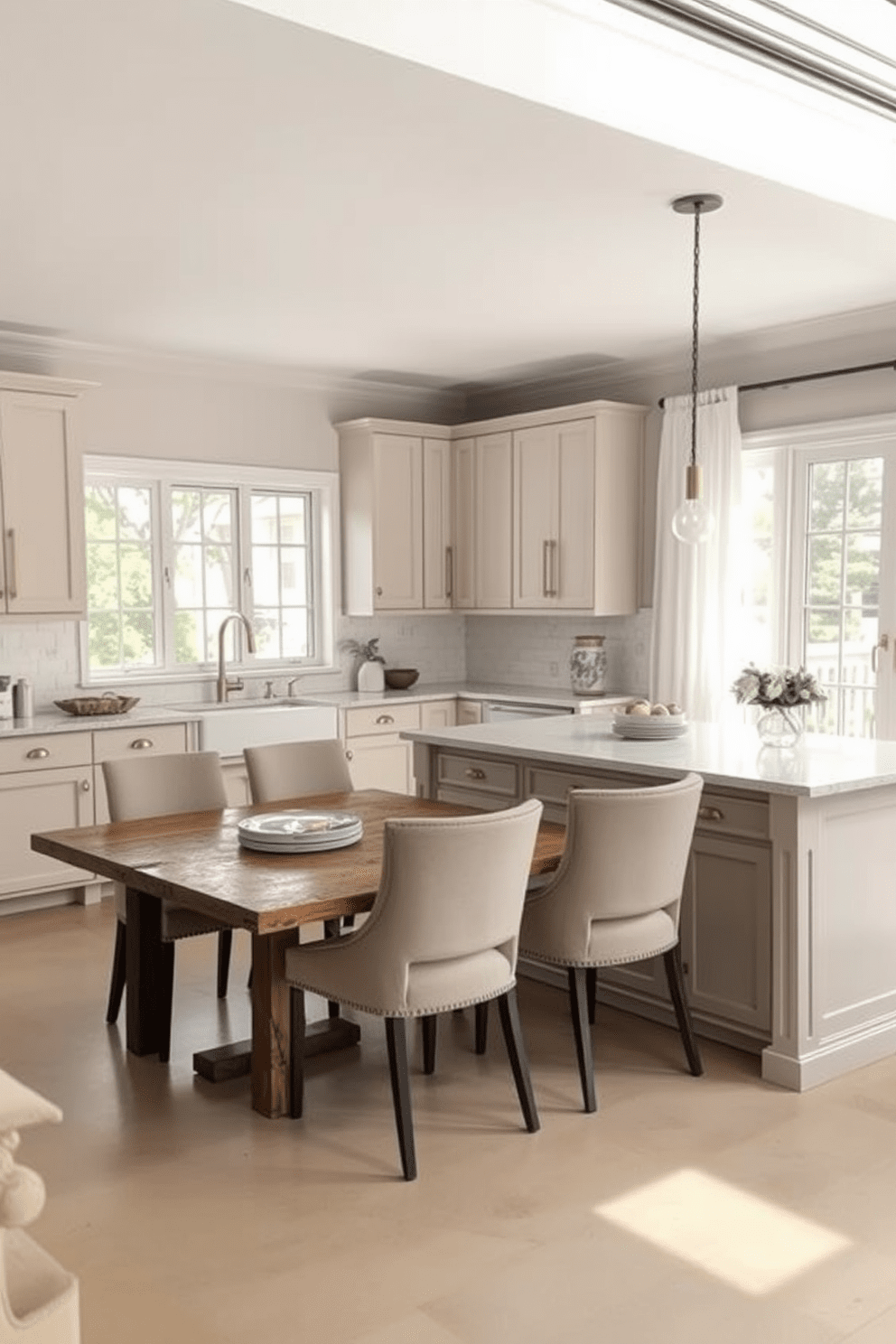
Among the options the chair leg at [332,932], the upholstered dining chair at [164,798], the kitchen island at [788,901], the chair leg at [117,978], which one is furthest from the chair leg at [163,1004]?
the kitchen island at [788,901]

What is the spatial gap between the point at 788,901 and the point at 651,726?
1005mm

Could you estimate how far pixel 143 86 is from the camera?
2967 mm

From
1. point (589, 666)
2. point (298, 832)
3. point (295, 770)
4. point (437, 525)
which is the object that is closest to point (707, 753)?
point (298, 832)

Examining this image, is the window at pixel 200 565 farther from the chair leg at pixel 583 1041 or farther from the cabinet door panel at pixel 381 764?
the chair leg at pixel 583 1041

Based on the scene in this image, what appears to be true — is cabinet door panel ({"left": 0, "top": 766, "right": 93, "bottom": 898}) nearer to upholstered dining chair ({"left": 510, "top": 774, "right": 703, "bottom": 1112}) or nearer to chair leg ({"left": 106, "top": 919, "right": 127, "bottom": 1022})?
chair leg ({"left": 106, "top": 919, "right": 127, "bottom": 1022})

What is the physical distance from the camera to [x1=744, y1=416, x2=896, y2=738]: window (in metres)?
5.60

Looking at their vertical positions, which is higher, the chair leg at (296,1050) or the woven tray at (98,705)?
the woven tray at (98,705)

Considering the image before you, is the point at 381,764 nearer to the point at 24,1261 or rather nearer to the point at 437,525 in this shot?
the point at 437,525

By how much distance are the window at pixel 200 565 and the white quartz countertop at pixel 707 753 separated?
7.76 ft

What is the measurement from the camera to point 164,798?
14.3 ft

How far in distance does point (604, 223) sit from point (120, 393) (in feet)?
10.3

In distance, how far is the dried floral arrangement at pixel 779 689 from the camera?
4.04 m

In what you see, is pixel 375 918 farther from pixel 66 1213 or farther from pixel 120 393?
pixel 120 393

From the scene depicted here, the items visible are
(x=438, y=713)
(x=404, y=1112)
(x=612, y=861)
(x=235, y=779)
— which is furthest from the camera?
(x=438, y=713)
